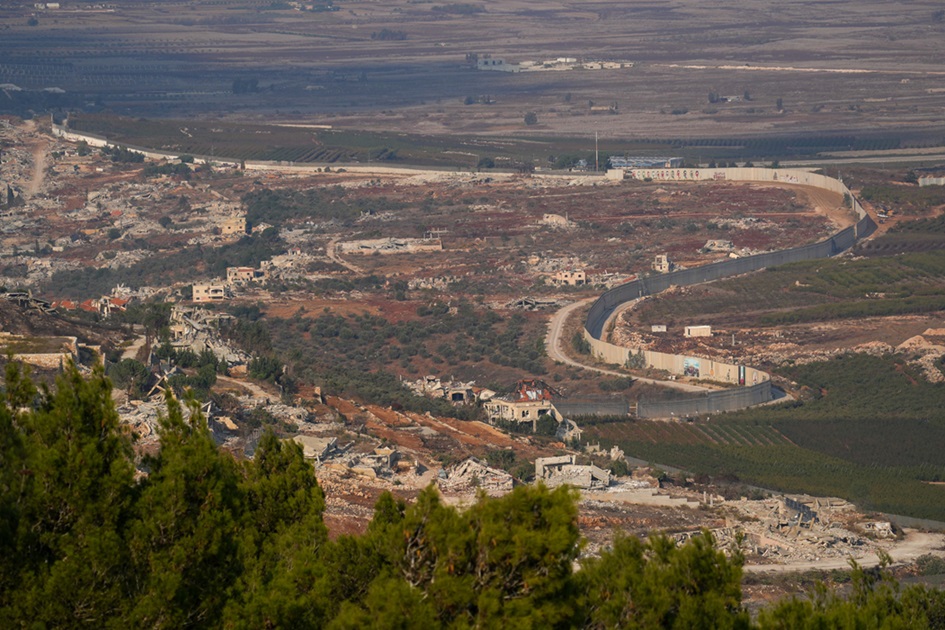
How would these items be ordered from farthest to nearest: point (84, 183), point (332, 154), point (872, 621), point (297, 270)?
point (332, 154) → point (84, 183) → point (297, 270) → point (872, 621)

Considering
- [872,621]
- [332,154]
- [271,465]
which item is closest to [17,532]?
[271,465]

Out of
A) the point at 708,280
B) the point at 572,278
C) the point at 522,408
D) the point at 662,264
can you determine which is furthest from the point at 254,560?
the point at 662,264

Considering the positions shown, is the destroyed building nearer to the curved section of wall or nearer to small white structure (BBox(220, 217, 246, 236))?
the curved section of wall

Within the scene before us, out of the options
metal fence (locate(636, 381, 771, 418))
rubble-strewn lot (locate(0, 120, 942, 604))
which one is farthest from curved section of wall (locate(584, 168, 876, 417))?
rubble-strewn lot (locate(0, 120, 942, 604))

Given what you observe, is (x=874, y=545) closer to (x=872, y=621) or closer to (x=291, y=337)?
(x=872, y=621)

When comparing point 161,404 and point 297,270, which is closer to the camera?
point 161,404

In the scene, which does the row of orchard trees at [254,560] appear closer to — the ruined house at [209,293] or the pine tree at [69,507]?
the pine tree at [69,507]

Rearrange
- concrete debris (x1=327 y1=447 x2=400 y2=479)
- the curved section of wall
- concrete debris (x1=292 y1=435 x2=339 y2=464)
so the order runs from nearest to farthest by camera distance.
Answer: concrete debris (x1=327 y1=447 x2=400 y2=479) < concrete debris (x1=292 y1=435 x2=339 y2=464) < the curved section of wall
